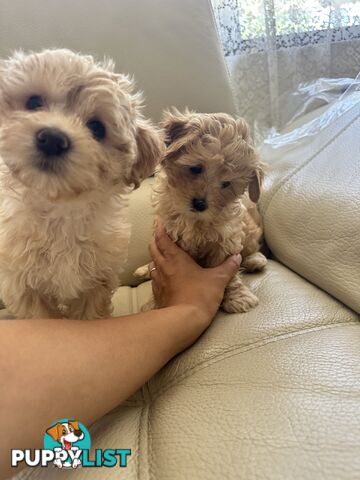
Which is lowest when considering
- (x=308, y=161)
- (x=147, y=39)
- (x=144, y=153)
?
(x=308, y=161)

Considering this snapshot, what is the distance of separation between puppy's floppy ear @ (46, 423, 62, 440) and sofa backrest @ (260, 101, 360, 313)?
0.73 m

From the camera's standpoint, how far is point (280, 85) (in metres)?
2.01

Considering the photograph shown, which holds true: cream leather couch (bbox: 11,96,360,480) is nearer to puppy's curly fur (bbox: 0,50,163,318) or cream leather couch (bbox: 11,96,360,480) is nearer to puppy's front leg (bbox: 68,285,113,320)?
puppy's front leg (bbox: 68,285,113,320)

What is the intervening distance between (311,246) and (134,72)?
909mm

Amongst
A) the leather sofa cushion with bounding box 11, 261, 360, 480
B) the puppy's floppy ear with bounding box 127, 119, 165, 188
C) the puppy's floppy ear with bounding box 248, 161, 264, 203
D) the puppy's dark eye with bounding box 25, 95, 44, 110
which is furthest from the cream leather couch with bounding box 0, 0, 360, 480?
the puppy's dark eye with bounding box 25, 95, 44, 110

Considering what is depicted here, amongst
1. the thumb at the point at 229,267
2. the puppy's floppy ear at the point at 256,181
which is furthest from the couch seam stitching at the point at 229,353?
the puppy's floppy ear at the point at 256,181

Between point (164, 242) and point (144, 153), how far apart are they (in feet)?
1.09

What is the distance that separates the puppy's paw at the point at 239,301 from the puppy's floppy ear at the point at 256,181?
0.35m

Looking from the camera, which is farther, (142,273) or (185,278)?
(142,273)

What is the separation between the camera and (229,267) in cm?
125

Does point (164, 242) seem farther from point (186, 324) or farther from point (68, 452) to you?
point (68, 452)

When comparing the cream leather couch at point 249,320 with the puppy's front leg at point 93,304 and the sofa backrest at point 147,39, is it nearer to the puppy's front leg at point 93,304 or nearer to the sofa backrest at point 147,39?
the sofa backrest at point 147,39

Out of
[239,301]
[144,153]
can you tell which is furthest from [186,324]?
[144,153]

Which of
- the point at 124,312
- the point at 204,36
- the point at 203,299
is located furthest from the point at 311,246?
the point at 204,36
